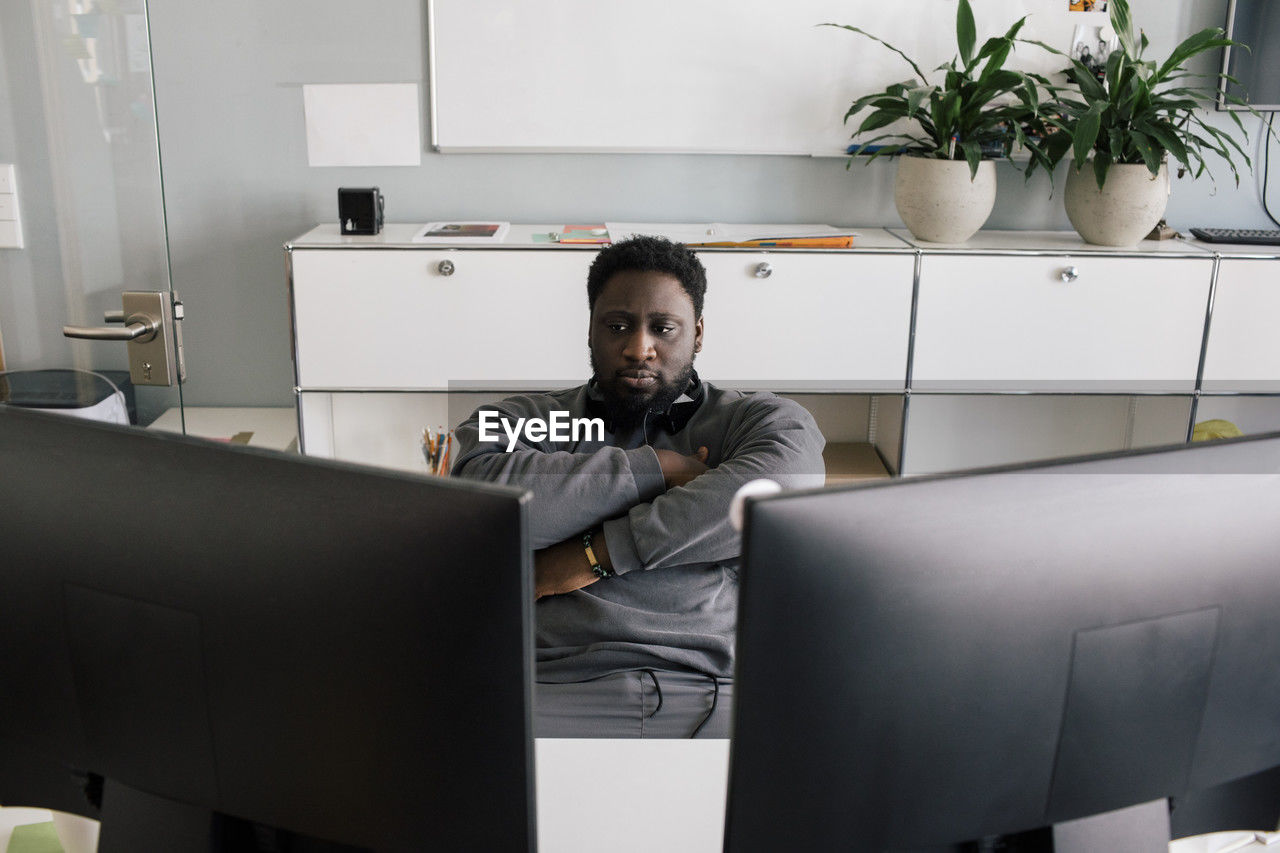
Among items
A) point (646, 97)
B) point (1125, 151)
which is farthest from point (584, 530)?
point (1125, 151)

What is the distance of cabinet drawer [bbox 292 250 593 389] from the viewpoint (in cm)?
262

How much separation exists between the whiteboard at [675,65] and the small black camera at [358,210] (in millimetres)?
314

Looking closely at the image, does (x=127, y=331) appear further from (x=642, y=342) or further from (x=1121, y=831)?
(x=1121, y=831)

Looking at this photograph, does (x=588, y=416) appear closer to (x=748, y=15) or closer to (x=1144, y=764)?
(x=1144, y=764)

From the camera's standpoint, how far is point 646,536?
1.39 meters

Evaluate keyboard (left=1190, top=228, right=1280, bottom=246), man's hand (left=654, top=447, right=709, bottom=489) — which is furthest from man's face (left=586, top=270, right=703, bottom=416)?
keyboard (left=1190, top=228, right=1280, bottom=246)

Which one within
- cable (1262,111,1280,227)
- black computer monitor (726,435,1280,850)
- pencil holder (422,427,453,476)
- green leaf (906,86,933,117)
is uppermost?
green leaf (906,86,933,117)

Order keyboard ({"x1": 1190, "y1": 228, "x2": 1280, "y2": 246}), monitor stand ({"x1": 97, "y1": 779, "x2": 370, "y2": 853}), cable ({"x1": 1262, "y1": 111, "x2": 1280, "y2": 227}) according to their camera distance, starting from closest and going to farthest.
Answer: monitor stand ({"x1": 97, "y1": 779, "x2": 370, "y2": 853})
keyboard ({"x1": 1190, "y1": 228, "x2": 1280, "y2": 246})
cable ({"x1": 1262, "y1": 111, "x2": 1280, "y2": 227})

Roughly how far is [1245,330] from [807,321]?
116cm

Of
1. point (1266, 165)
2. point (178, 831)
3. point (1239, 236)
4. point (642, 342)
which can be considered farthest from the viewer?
point (1266, 165)

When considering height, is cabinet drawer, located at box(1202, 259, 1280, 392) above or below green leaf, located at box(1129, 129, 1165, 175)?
below

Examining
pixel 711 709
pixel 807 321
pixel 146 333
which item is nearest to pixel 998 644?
Answer: pixel 711 709

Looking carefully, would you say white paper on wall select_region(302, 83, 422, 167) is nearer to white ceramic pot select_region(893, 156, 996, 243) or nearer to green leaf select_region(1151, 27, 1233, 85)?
white ceramic pot select_region(893, 156, 996, 243)

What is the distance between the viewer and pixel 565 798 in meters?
0.98
